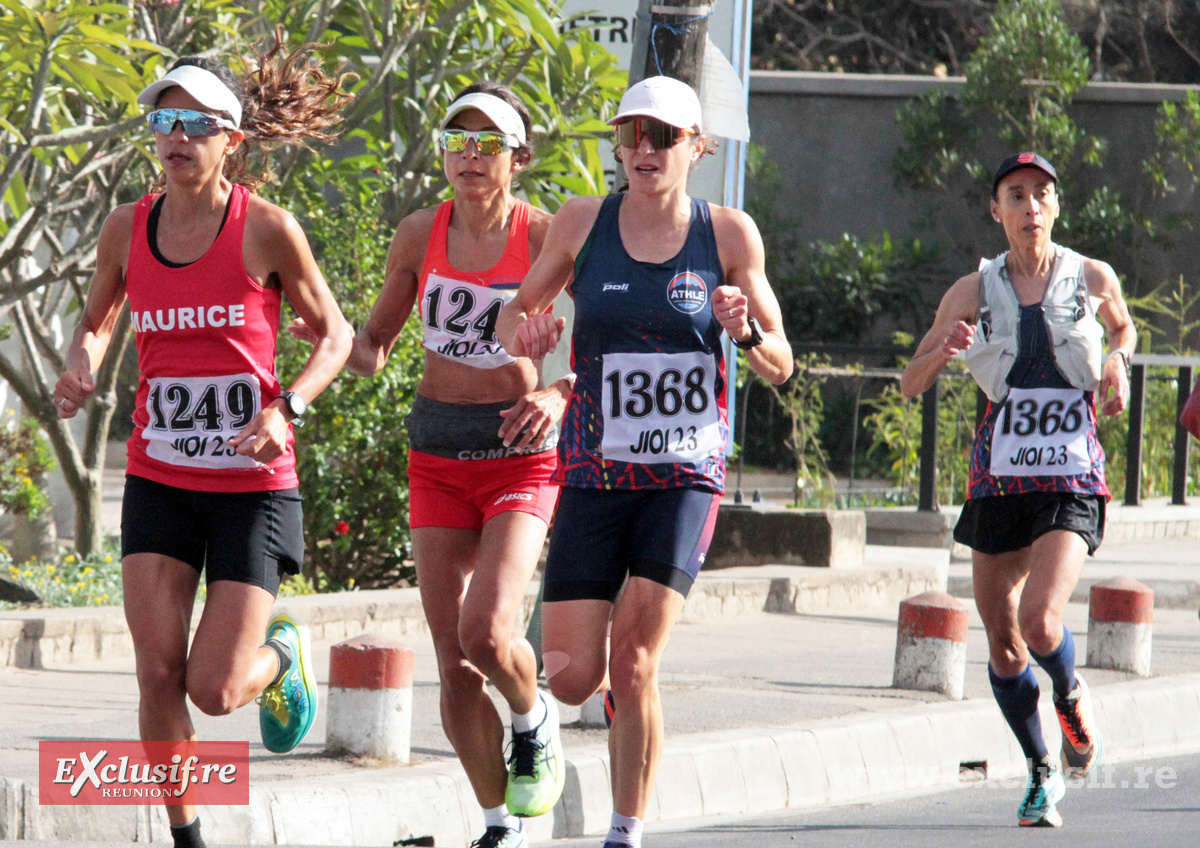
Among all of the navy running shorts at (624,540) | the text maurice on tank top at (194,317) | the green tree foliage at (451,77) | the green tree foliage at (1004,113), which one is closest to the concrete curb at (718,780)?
the navy running shorts at (624,540)

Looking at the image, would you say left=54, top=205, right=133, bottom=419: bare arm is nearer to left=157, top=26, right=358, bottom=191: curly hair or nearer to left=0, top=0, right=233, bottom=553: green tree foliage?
left=157, top=26, right=358, bottom=191: curly hair

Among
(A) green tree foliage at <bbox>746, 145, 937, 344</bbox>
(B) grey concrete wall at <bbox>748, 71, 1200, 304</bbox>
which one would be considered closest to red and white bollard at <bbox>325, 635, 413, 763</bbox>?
(A) green tree foliage at <bbox>746, 145, 937, 344</bbox>

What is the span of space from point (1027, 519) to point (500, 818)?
2.12m

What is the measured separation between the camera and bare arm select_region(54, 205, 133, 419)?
470 centimetres

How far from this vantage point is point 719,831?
5.81 m

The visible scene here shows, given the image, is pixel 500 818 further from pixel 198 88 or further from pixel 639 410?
pixel 198 88

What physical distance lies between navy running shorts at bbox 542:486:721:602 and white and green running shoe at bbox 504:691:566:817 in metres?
0.51

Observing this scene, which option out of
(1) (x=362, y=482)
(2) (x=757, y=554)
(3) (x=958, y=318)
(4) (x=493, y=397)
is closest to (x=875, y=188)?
(2) (x=757, y=554)

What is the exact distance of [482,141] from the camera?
518cm

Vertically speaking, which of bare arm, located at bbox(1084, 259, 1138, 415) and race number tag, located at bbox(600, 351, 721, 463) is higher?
bare arm, located at bbox(1084, 259, 1138, 415)

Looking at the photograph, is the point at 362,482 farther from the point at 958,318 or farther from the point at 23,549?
Result: the point at 958,318

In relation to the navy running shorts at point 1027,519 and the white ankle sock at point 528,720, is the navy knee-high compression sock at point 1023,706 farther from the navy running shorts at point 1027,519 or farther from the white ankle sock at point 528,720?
the white ankle sock at point 528,720

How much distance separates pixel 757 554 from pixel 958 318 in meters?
5.27

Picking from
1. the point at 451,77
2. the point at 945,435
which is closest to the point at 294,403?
the point at 451,77
